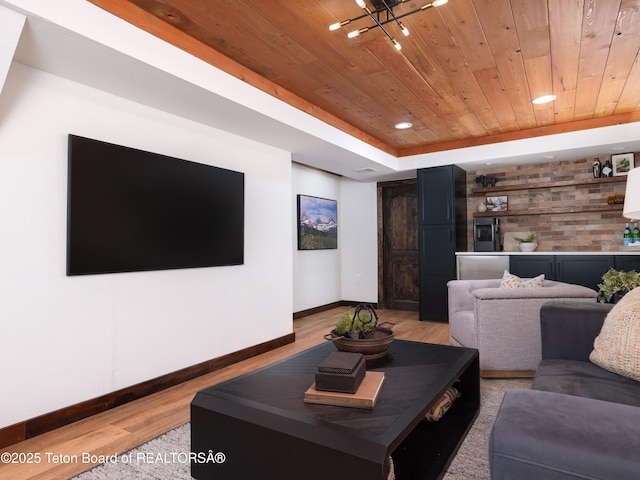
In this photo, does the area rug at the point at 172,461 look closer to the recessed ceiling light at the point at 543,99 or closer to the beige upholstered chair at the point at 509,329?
the beige upholstered chair at the point at 509,329

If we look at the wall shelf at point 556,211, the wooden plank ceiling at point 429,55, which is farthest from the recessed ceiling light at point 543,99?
the wall shelf at point 556,211

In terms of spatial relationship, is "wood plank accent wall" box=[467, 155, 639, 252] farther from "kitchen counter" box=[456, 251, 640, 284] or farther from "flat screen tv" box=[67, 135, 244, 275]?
"flat screen tv" box=[67, 135, 244, 275]

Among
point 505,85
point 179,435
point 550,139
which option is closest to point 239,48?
point 505,85

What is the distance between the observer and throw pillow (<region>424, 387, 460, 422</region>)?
6.37 feet

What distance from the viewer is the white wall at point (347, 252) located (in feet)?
20.1

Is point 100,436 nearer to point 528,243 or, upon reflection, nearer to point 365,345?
point 365,345

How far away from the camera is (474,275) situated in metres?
5.03

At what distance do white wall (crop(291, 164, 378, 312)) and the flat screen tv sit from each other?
257 cm

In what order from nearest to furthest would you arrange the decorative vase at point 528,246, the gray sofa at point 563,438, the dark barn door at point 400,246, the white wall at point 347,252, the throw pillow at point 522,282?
the gray sofa at point 563,438 → the throw pillow at point 522,282 → the decorative vase at point 528,246 → the white wall at point 347,252 → the dark barn door at point 400,246

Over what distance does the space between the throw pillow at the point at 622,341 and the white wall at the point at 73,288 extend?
277cm

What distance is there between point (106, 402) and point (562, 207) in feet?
17.7

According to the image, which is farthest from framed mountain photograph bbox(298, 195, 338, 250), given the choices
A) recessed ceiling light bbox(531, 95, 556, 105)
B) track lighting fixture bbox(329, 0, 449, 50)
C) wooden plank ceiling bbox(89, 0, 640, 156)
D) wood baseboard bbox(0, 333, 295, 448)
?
track lighting fixture bbox(329, 0, 449, 50)

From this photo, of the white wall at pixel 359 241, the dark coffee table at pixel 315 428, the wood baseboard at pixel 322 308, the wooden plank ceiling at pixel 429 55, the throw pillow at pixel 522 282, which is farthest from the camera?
the white wall at pixel 359 241

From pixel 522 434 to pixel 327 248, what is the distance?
17.4 ft
